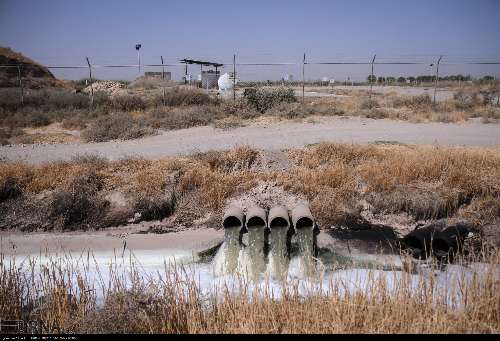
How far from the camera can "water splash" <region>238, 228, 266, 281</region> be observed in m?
7.73

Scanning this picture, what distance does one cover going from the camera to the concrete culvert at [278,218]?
322 inches

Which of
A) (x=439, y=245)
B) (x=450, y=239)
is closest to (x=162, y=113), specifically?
(x=439, y=245)

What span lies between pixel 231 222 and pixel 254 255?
0.96 meters

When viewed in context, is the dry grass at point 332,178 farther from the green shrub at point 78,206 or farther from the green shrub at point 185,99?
the green shrub at point 185,99

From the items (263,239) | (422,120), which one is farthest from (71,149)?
(422,120)

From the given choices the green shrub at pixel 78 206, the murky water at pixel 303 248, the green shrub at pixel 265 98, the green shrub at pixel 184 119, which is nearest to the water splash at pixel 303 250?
the murky water at pixel 303 248

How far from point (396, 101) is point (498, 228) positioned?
730 inches

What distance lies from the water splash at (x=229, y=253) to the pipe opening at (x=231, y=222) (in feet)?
0.27

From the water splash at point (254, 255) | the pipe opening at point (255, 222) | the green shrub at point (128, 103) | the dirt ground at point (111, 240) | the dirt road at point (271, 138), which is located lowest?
the dirt ground at point (111, 240)

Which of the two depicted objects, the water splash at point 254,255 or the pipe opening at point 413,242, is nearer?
the water splash at point 254,255

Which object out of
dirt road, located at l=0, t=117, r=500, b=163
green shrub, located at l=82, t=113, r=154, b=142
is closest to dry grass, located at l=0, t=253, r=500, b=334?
dirt road, located at l=0, t=117, r=500, b=163

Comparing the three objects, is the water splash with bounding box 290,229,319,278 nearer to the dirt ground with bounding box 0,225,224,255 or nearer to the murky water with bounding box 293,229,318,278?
the murky water with bounding box 293,229,318,278
